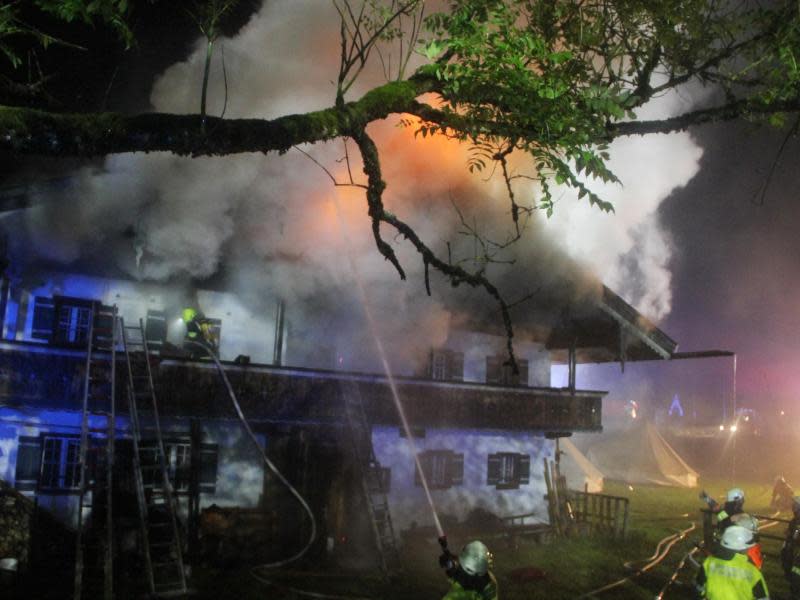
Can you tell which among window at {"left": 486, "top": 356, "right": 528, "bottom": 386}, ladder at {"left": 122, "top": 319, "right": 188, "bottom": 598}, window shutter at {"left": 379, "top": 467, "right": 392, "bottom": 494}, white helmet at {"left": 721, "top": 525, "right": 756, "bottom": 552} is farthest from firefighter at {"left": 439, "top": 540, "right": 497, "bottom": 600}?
window at {"left": 486, "top": 356, "right": 528, "bottom": 386}

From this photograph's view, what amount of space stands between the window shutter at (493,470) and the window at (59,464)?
12.2m

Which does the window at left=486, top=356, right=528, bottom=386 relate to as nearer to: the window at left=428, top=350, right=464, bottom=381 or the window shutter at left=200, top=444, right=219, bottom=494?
the window at left=428, top=350, right=464, bottom=381

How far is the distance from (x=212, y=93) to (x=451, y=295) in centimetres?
1100

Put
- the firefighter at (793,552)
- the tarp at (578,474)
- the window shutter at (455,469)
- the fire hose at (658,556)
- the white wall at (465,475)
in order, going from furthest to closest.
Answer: the tarp at (578,474) → the window shutter at (455,469) → the white wall at (465,475) → the fire hose at (658,556) → the firefighter at (793,552)

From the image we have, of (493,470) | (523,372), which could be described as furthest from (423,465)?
(523,372)

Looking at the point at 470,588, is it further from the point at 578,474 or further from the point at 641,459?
the point at 641,459

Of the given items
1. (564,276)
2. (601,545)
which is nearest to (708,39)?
(564,276)

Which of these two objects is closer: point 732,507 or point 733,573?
point 733,573

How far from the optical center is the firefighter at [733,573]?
21.5 ft

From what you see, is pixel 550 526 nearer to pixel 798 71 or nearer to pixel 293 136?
pixel 798 71

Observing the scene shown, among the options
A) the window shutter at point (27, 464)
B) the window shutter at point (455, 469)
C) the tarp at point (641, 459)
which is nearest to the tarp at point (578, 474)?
the tarp at point (641, 459)

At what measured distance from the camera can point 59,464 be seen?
1454cm

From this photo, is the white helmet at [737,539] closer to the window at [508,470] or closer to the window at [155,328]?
the window at [508,470]

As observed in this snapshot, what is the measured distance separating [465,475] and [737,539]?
13.2 metres
